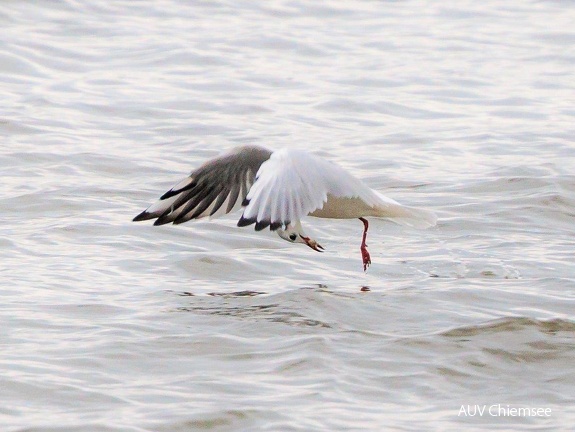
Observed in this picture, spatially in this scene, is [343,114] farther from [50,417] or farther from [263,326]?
[50,417]

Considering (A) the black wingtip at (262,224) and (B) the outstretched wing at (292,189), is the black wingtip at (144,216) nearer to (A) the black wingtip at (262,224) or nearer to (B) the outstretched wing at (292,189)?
(B) the outstretched wing at (292,189)

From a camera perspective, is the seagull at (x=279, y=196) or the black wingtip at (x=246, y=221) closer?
the black wingtip at (x=246, y=221)

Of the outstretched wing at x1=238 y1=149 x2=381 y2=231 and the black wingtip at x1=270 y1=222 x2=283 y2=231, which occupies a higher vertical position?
the outstretched wing at x1=238 y1=149 x2=381 y2=231

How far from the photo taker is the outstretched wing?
6176 millimetres

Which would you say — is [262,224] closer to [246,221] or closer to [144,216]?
[246,221]

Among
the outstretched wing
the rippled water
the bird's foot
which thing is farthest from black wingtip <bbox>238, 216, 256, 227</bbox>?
the bird's foot

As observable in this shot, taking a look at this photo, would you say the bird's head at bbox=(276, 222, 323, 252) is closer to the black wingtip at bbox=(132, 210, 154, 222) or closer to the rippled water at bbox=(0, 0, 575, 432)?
the rippled water at bbox=(0, 0, 575, 432)

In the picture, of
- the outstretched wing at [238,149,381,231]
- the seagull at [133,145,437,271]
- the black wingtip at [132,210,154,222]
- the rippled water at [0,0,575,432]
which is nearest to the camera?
the rippled water at [0,0,575,432]

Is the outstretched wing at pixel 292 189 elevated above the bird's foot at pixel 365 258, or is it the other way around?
the outstretched wing at pixel 292 189

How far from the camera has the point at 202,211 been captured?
7293mm

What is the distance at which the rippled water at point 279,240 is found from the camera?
4.99 metres

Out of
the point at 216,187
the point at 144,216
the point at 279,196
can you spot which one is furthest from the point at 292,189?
the point at 144,216

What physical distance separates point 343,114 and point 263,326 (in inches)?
239

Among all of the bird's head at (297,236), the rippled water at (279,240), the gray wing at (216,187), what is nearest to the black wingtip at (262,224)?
the rippled water at (279,240)
